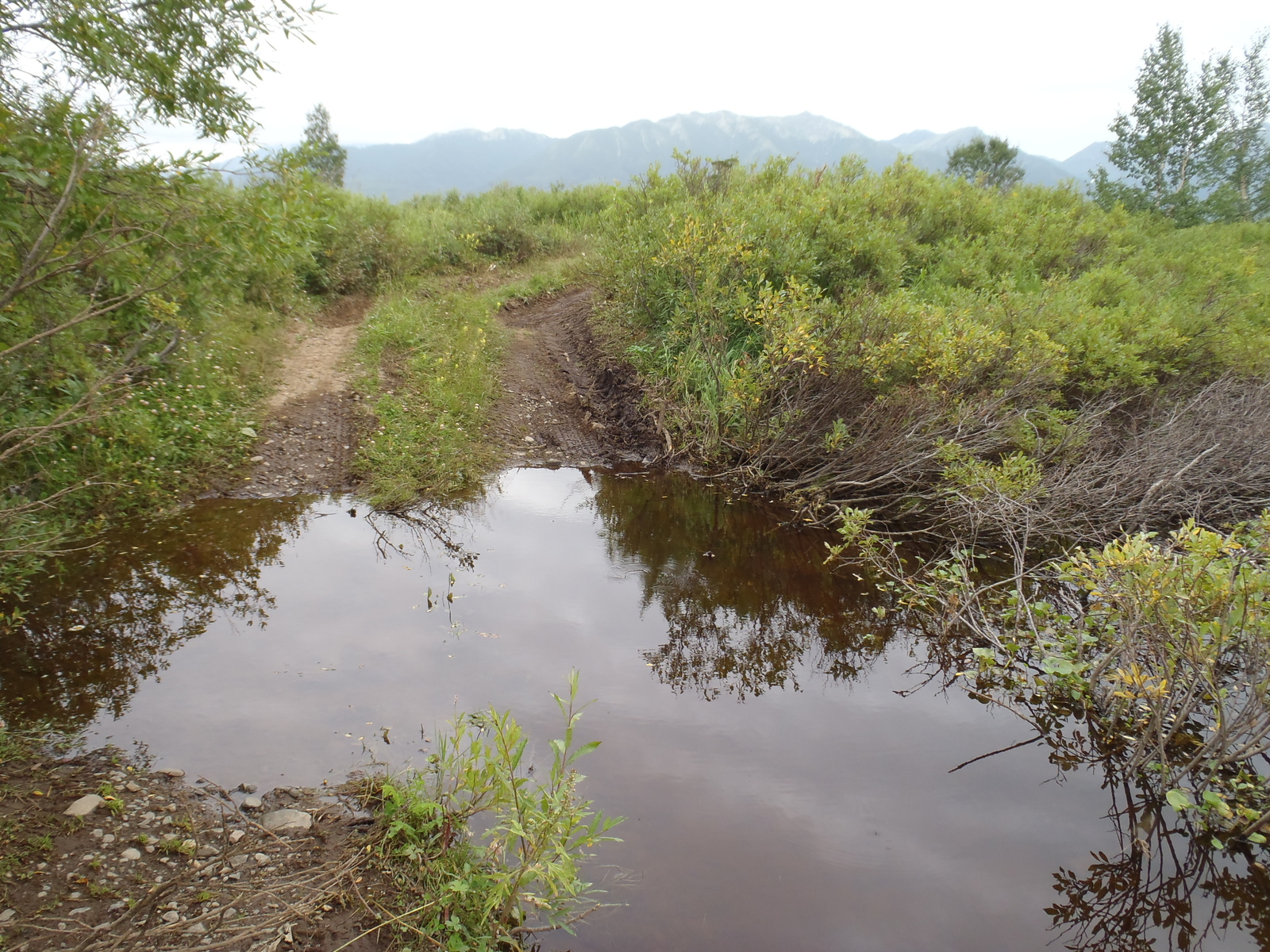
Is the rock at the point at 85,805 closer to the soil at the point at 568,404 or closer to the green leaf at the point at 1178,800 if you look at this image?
the green leaf at the point at 1178,800

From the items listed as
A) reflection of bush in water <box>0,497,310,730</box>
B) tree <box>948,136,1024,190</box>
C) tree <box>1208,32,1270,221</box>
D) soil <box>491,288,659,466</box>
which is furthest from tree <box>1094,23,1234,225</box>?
reflection of bush in water <box>0,497,310,730</box>

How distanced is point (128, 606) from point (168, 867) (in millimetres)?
2679

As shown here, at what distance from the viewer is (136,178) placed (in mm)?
3686

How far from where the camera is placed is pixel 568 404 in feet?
31.9

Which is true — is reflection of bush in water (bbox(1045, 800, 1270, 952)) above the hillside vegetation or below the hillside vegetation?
below

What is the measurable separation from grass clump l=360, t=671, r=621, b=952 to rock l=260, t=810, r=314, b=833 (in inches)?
12.1

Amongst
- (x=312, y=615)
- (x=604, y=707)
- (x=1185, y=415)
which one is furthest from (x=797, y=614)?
(x=1185, y=415)


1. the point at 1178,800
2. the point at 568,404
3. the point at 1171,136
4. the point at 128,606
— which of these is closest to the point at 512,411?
the point at 568,404

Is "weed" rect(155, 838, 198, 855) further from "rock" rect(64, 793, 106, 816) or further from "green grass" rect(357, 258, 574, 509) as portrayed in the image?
"green grass" rect(357, 258, 574, 509)

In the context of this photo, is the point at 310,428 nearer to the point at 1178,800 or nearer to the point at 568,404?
the point at 568,404

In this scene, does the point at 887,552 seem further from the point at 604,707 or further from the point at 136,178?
the point at 136,178

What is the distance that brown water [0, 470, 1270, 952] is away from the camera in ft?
9.56

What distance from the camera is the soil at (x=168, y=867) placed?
2311mm

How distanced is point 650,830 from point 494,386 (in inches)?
290
